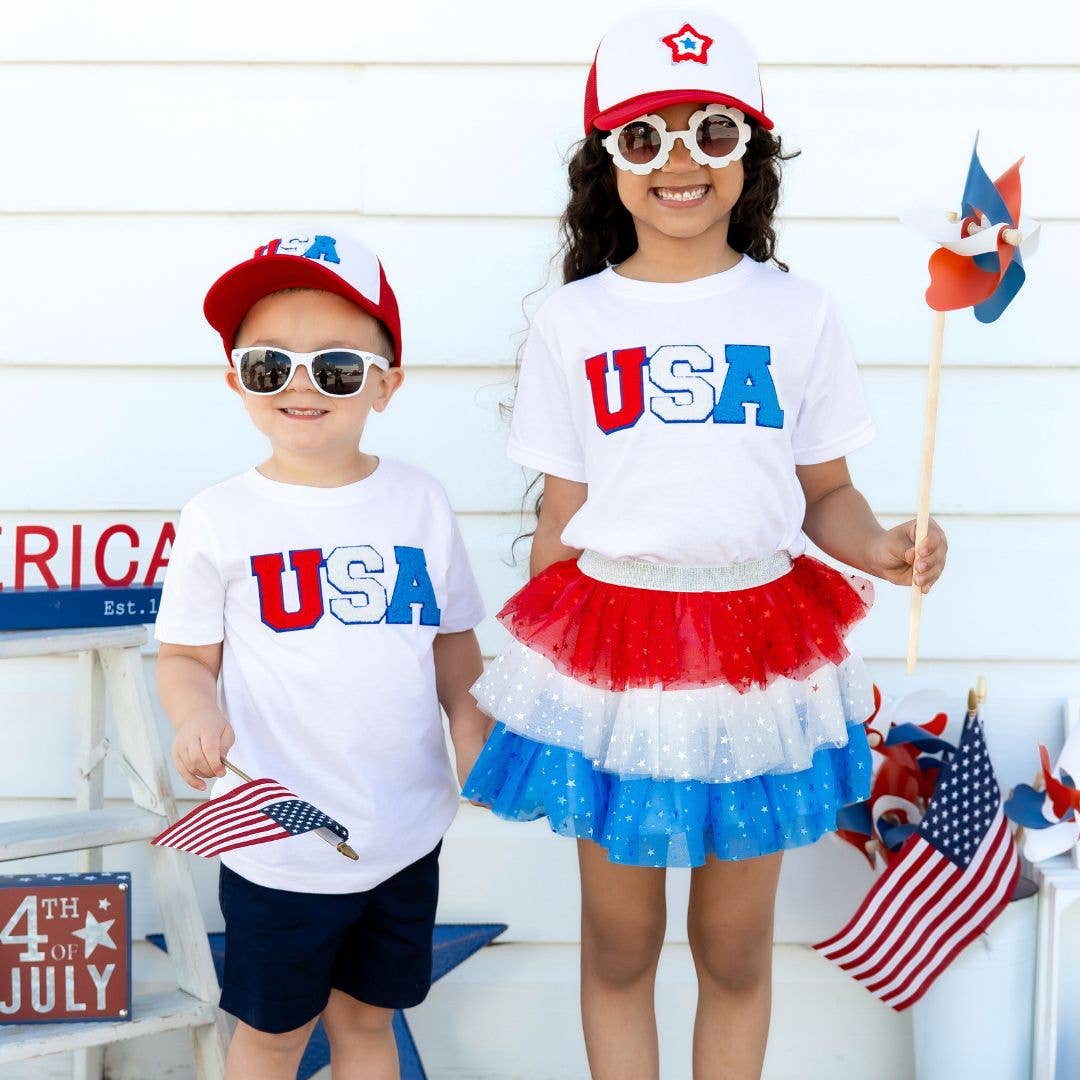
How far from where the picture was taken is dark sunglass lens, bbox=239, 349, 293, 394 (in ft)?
5.04

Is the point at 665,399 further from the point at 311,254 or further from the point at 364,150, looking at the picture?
the point at 364,150

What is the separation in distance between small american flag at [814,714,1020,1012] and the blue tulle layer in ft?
1.40

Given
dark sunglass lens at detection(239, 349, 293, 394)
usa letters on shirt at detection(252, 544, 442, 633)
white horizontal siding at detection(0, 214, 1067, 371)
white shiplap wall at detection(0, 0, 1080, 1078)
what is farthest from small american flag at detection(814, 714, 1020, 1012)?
dark sunglass lens at detection(239, 349, 293, 394)

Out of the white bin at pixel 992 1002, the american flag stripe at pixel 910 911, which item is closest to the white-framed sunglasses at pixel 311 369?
the american flag stripe at pixel 910 911

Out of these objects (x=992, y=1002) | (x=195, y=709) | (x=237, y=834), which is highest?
(x=195, y=709)

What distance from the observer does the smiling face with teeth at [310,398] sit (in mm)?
1559

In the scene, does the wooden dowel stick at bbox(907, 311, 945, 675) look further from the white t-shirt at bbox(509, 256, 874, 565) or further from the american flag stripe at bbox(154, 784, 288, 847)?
the american flag stripe at bbox(154, 784, 288, 847)

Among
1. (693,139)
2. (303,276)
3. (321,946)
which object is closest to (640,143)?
(693,139)

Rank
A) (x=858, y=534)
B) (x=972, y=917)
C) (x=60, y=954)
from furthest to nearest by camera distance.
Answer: (x=972, y=917) → (x=60, y=954) → (x=858, y=534)

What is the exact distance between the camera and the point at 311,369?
5.04 feet

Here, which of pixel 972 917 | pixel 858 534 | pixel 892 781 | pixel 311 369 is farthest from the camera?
pixel 892 781

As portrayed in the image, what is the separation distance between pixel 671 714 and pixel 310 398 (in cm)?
53

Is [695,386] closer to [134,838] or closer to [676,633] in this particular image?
[676,633]

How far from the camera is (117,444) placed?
217cm
